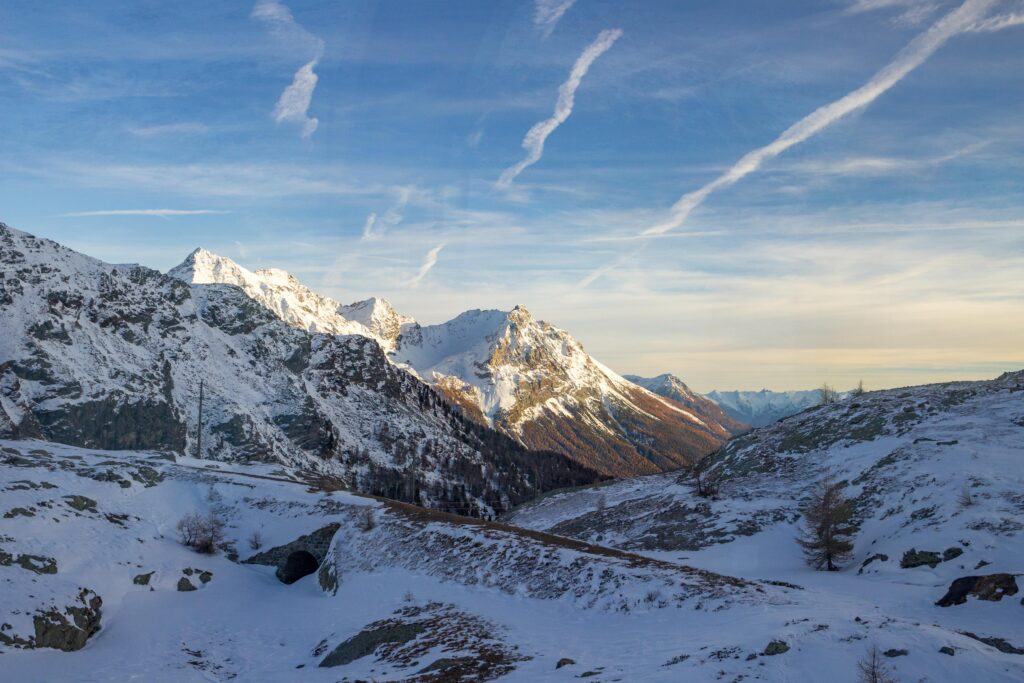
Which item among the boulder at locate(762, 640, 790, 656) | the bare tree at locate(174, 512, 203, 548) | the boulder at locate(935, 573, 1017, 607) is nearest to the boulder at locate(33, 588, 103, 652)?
the bare tree at locate(174, 512, 203, 548)

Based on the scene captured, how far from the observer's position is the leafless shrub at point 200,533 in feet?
155

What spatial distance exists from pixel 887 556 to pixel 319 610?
3487 cm

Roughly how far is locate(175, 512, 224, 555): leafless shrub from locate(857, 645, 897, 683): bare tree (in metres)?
44.6

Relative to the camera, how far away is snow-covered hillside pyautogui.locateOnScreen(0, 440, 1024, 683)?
20336mm

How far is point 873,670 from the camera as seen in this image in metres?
15.1

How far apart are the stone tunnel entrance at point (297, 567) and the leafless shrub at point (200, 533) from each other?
5.54 m

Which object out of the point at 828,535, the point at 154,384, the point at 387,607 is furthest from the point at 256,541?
the point at 154,384

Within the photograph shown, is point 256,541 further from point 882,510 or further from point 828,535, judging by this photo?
point 882,510

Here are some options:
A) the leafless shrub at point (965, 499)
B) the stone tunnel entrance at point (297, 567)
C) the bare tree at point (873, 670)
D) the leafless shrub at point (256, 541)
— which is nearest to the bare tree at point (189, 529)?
the leafless shrub at point (256, 541)

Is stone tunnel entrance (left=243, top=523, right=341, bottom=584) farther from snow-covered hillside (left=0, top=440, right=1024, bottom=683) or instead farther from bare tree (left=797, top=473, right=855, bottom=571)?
bare tree (left=797, top=473, right=855, bottom=571)

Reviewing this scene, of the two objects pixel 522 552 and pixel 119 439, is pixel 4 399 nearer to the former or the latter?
pixel 119 439

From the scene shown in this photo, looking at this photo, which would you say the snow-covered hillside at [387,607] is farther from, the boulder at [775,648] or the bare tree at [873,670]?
the bare tree at [873,670]

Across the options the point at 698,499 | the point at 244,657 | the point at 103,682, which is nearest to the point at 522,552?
the point at 244,657

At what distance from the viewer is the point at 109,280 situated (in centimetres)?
17162
